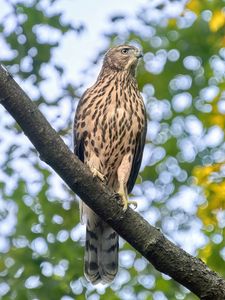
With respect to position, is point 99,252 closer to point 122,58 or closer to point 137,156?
point 137,156

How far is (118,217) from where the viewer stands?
169 inches

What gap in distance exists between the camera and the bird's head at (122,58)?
668 cm

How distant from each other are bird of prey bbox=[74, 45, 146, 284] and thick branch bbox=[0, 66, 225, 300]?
1.42 m

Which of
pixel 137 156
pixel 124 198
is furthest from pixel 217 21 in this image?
pixel 124 198

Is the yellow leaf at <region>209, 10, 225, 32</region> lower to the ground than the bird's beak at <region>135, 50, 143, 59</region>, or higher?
lower

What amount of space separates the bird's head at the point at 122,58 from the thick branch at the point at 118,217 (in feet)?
8.31

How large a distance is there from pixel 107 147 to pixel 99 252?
2.57 ft

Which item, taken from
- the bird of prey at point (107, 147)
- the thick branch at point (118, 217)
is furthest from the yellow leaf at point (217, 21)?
the thick branch at point (118, 217)

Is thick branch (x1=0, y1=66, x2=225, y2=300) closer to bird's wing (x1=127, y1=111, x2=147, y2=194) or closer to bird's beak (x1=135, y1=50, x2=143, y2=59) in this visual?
bird's wing (x1=127, y1=111, x2=147, y2=194)

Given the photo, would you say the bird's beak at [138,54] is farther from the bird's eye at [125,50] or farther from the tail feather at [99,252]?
the tail feather at [99,252]

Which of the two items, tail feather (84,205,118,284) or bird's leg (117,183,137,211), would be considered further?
tail feather (84,205,118,284)

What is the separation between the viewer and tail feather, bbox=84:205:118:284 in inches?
227

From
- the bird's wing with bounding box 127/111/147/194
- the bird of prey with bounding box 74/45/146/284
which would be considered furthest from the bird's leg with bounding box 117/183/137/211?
the bird's wing with bounding box 127/111/147/194

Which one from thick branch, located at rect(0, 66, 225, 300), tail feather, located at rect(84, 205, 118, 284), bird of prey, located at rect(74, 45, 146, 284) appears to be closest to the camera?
thick branch, located at rect(0, 66, 225, 300)
